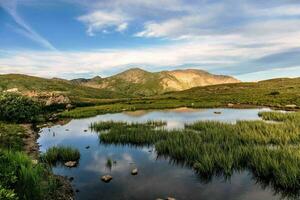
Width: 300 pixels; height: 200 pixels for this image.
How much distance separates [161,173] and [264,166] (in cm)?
686

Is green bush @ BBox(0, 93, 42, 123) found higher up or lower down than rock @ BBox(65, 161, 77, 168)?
higher up

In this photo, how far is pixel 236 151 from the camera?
73.7ft

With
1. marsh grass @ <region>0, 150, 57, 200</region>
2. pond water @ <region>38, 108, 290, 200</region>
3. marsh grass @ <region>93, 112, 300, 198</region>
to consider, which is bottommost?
pond water @ <region>38, 108, 290, 200</region>

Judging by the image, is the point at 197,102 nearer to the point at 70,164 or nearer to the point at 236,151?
the point at 236,151

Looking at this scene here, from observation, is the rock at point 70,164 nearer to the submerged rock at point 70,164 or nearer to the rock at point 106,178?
the submerged rock at point 70,164

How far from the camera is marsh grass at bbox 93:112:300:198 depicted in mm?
A: 18062

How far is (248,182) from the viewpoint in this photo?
18469 millimetres

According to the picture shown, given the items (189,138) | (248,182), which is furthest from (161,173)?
(189,138)

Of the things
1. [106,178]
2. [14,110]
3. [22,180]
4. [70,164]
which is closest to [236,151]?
[106,178]

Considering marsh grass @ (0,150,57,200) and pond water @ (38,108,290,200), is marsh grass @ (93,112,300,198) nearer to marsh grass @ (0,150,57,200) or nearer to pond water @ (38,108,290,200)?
pond water @ (38,108,290,200)

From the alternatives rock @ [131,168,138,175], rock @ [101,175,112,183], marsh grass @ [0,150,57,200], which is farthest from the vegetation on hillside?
rock @ [131,168,138,175]

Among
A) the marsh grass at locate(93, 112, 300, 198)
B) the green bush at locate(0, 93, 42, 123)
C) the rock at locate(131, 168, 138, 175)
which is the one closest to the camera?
the marsh grass at locate(93, 112, 300, 198)

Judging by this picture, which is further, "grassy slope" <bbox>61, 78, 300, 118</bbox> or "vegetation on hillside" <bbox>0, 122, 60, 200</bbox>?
"grassy slope" <bbox>61, 78, 300, 118</bbox>

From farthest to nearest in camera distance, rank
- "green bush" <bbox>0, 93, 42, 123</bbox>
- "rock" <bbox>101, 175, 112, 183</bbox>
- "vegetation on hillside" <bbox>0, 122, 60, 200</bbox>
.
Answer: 1. "green bush" <bbox>0, 93, 42, 123</bbox>
2. "rock" <bbox>101, 175, 112, 183</bbox>
3. "vegetation on hillside" <bbox>0, 122, 60, 200</bbox>
